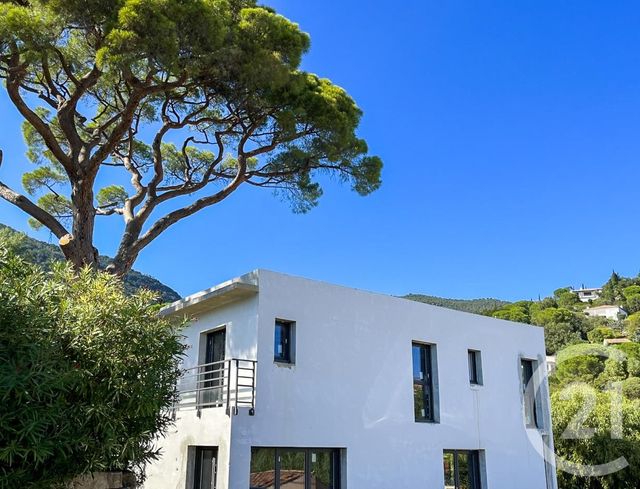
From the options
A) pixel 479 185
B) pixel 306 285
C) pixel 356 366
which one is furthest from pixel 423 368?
pixel 479 185

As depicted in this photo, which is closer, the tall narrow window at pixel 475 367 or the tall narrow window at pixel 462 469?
the tall narrow window at pixel 462 469

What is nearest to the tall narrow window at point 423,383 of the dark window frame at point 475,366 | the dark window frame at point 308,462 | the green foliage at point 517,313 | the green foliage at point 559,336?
the dark window frame at point 475,366

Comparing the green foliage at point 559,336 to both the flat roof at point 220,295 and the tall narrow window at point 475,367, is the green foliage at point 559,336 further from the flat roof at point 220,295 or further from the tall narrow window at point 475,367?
the flat roof at point 220,295

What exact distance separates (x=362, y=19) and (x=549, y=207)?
1233 cm

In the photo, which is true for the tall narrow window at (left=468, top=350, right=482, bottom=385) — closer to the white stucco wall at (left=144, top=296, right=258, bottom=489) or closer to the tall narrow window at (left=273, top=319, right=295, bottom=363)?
the tall narrow window at (left=273, top=319, right=295, bottom=363)

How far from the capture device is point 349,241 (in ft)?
67.9

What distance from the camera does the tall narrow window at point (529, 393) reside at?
1480 centimetres

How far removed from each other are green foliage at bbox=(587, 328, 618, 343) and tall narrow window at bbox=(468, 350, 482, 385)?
36.4m

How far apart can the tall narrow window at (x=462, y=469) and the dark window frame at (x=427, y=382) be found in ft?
3.15

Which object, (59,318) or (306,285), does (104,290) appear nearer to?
(59,318)

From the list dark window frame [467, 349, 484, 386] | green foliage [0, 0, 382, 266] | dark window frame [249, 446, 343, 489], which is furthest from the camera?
dark window frame [467, 349, 484, 386]

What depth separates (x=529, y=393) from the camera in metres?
15.0

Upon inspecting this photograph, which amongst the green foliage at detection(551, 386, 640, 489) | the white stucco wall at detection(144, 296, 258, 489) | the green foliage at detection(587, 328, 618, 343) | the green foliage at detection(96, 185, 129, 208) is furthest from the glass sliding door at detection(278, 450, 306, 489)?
the green foliage at detection(587, 328, 618, 343)

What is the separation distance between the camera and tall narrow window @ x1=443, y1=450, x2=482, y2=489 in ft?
40.5
